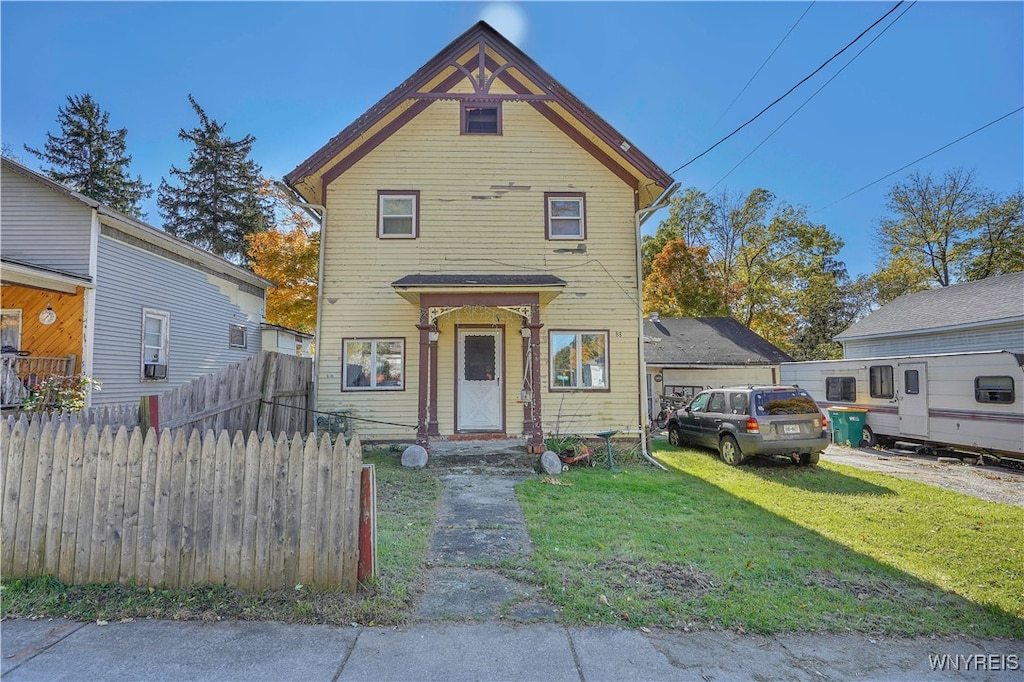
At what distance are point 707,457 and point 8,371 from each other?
45.9 ft

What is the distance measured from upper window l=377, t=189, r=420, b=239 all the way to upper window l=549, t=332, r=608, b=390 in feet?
13.9

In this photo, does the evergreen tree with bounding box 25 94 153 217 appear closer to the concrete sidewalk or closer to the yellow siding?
the yellow siding

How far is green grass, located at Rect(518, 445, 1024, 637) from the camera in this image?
3.61 meters

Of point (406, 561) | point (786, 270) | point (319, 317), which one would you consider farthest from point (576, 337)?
point (786, 270)

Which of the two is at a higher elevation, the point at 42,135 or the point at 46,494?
the point at 42,135

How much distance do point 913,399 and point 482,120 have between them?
12.8m

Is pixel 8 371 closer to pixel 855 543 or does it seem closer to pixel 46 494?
pixel 46 494

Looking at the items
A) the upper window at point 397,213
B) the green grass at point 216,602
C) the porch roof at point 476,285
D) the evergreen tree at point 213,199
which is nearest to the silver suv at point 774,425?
the porch roof at point 476,285

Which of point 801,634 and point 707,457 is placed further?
point 707,457

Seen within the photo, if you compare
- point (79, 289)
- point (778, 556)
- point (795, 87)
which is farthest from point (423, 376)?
point (795, 87)

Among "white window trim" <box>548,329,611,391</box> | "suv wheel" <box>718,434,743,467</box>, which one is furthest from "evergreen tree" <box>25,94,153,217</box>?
"suv wheel" <box>718,434,743,467</box>

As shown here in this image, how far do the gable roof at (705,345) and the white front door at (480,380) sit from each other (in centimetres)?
840

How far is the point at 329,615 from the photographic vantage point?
3.42 m

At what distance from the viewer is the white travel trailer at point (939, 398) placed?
10.1 metres
